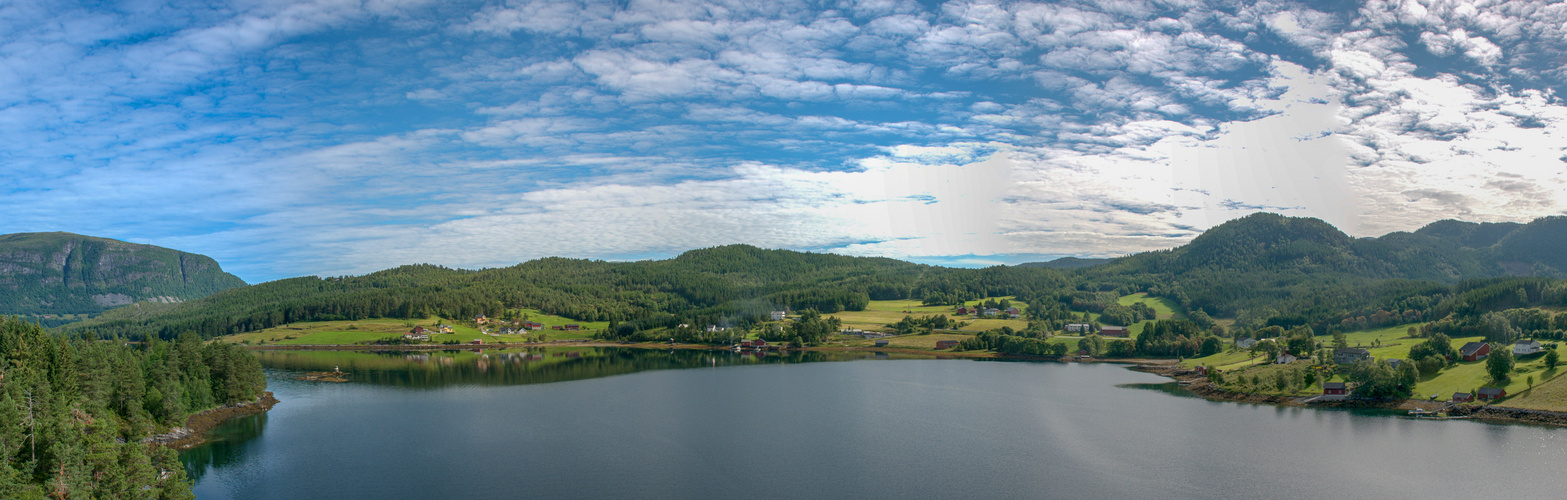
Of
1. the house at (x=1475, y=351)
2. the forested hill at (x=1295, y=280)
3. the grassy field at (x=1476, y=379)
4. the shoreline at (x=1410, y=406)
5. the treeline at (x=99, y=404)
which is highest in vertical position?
the forested hill at (x=1295, y=280)

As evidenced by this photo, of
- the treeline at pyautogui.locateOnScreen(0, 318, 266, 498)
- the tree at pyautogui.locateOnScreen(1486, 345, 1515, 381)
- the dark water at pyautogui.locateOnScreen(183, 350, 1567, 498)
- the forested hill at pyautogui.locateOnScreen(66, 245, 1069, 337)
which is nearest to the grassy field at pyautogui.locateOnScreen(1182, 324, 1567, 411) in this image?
the tree at pyautogui.locateOnScreen(1486, 345, 1515, 381)

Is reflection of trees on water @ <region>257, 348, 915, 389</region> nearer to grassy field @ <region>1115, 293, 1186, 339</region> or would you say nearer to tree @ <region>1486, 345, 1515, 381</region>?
grassy field @ <region>1115, 293, 1186, 339</region>

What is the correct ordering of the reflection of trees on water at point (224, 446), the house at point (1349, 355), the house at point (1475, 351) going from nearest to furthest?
the reflection of trees on water at point (224, 446), the house at point (1475, 351), the house at point (1349, 355)

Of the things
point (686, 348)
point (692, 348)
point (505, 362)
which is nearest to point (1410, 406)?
point (505, 362)

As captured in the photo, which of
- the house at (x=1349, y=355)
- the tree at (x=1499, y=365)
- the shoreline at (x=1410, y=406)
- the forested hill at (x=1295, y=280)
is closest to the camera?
the shoreline at (x=1410, y=406)

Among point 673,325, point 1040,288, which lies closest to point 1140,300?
point 1040,288

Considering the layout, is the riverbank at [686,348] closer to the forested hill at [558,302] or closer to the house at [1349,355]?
the forested hill at [558,302]

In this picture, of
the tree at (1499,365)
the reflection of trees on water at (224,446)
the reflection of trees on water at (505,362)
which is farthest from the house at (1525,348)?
the reflection of trees on water at (224,446)

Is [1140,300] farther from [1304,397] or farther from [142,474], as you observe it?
[142,474]
